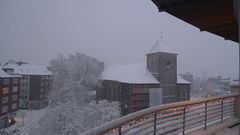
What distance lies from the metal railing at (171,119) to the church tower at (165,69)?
119ft

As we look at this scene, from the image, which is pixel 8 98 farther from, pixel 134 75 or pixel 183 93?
pixel 183 93

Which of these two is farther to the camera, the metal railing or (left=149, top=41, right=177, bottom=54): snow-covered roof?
(left=149, top=41, right=177, bottom=54): snow-covered roof

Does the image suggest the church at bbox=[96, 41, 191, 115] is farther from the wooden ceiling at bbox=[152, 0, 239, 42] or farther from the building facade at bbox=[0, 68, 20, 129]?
the wooden ceiling at bbox=[152, 0, 239, 42]

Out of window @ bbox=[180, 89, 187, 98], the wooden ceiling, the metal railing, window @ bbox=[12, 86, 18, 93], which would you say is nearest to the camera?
the metal railing

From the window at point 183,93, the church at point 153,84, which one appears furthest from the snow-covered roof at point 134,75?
the window at point 183,93

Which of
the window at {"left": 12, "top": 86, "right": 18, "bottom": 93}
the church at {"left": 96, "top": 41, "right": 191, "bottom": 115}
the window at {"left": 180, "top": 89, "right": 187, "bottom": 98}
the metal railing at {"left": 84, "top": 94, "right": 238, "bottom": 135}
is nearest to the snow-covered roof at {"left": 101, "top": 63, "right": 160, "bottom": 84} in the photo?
the church at {"left": 96, "top": 41, "right": 191, "bottom": 115}

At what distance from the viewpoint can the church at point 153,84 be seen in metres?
42.0

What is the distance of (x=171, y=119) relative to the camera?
5.09m

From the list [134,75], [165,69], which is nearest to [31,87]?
[134,75]

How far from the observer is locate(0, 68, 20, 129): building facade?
4441 cm

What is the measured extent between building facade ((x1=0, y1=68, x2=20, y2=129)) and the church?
725 inches

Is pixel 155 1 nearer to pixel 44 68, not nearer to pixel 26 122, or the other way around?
pixel 26 122

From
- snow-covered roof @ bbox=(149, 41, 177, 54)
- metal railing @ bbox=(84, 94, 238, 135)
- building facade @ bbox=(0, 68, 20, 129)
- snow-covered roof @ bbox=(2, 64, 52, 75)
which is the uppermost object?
snow-covered roof @ bbox=(149, 41, 177, 54)

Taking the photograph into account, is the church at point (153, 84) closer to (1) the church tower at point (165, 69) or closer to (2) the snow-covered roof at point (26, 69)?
(1) the church tower at point (165, 69)
